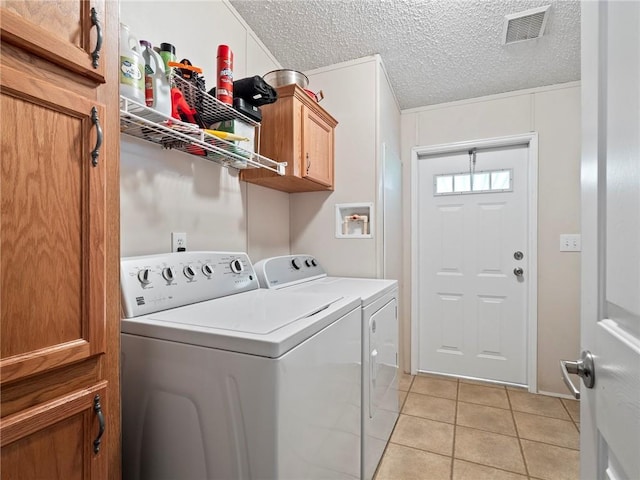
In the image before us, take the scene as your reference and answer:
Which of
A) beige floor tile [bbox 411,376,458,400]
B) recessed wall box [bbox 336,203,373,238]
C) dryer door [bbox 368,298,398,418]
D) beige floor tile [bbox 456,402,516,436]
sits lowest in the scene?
beige floor tile [bbox 411,376,458,400]

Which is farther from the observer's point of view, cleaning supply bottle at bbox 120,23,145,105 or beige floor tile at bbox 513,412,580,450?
beige floor tile at bbox 513,412,580,450

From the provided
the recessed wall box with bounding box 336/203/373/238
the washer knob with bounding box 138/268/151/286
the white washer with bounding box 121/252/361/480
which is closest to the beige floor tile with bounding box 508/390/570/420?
the recessed wall box with bounding box 336/203/373/238

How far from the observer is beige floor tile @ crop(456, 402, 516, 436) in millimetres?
2047

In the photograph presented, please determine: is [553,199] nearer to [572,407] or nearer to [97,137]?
[572,407]

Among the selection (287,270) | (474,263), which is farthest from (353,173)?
(474,263)

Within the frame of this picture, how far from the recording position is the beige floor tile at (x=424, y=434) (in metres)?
1.86

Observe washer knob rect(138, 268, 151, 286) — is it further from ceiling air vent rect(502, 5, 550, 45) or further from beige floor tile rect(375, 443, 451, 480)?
ceiling air vent rect(502, 5, 550, 45)

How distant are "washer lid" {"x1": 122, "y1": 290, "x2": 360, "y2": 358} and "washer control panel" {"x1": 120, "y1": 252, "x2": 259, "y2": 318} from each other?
44 millimetres

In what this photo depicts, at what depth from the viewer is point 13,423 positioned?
1.90ft

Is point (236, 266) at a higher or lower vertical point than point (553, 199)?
lower

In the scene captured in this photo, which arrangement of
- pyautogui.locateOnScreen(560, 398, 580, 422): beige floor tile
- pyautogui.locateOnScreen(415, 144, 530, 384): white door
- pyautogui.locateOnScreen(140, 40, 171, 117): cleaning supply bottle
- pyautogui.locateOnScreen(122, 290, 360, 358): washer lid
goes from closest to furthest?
1. pyautogui.locateOnScreen(122, 290, 360, 358): washer lid
2. pyautogui.locateOnScreen(140, 40, 171, 117): cleaning supply bottle
3. pyautogui.locateOnScreen(560, 398, 580, 422): beige floor tile
4. pyautogui.locateOnScreen(415, 144, 530, 384): white door

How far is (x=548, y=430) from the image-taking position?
2.03 m

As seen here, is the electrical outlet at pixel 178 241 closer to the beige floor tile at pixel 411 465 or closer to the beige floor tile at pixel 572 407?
the beige floor tile at pixel 411 465

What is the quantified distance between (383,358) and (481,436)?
0.94m
